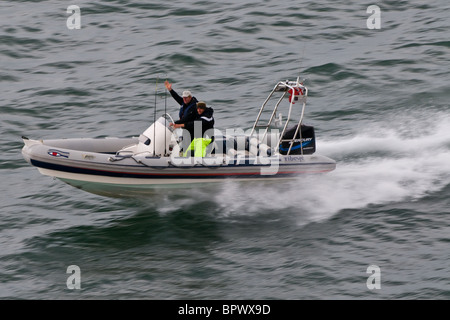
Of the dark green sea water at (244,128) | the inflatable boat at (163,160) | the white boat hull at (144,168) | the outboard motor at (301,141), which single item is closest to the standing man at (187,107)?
the inflatable boat at (163,160)

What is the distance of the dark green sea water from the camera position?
11.2 m

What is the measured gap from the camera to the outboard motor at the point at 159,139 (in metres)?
13.3

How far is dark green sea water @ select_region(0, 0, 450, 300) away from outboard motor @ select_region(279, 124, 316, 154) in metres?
0.62

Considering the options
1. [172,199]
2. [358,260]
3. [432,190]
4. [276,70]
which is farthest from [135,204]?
[276,70]

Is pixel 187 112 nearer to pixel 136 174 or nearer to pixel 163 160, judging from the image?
pixel 163 160

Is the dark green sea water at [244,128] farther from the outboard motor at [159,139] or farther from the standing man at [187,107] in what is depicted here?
the standing man at [187,107]

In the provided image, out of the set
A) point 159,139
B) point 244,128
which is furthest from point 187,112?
point 244,128

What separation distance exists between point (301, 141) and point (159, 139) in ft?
8.61

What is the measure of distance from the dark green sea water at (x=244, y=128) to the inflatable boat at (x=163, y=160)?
1.29 feet

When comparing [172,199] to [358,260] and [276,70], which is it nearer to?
[358,260]

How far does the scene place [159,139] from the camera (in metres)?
13.3
